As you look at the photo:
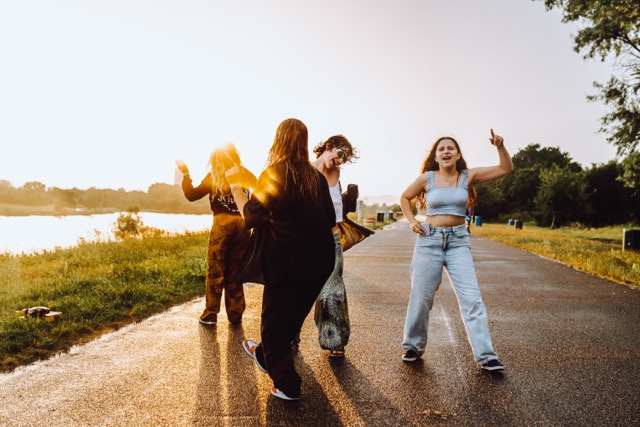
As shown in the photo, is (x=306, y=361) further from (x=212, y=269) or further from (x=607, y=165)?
(x=607, y=165)

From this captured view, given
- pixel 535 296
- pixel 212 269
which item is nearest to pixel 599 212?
pixel 535 296

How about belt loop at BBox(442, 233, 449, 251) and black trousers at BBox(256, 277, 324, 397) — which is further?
belt loop at BBox(442, 233, 449, 251)

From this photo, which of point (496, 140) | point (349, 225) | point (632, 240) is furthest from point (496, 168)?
point (632, 240)

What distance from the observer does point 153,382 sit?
13.1 ft

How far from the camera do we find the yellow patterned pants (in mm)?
6059

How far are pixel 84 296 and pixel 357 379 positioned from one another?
4846 millimetres

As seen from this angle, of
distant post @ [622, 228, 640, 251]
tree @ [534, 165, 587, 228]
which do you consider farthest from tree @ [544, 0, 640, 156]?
tree @ [534, 165, 587, 228]

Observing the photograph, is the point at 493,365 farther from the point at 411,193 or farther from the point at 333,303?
the point at 411,193

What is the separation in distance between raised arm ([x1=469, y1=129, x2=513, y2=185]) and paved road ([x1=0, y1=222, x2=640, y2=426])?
1685mm

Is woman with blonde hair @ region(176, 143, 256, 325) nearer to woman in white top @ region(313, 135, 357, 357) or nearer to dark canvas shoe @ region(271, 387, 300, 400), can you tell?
woman in white top @ region(313, 135, 357, 357)

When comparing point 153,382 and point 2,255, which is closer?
point 153,382

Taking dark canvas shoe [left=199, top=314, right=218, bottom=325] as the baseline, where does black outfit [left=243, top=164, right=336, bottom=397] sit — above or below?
above

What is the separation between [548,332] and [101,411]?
4.78 metres

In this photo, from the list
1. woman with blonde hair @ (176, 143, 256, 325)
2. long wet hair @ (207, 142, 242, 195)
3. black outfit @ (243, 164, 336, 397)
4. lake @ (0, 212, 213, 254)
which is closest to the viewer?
black outfit @ (243, 164, 336, 397)
